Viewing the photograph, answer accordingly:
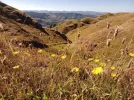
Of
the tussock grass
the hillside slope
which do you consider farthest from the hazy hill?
the tussock grass

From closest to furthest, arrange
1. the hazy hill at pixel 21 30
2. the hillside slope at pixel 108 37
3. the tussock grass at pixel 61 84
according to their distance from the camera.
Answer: the tussock grass at pixel 61 84
the hillside slope at pixel 108 37
the hazy hill at pixel 21 30

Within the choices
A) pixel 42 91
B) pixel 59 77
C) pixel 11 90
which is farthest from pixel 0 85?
pixel 59 77

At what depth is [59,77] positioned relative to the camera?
14.1 ft

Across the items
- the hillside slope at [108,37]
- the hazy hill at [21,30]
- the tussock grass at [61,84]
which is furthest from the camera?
the hazy hill at [21,30]

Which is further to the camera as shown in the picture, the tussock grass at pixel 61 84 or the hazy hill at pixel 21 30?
the hazy hill at pixel 21 30

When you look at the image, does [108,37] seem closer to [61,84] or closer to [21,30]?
[61,84]

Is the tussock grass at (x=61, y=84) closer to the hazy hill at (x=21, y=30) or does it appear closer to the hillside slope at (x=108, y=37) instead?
the hillside slope at (x=108, y=37)

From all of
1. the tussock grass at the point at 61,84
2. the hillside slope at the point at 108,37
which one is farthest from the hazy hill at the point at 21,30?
the tussock grass at the point at 61,84

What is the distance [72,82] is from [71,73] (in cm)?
68

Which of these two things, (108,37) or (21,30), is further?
(21,30)

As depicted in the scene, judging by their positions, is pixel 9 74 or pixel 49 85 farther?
pixel 9 74

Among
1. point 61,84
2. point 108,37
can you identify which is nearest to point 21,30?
point 108,37

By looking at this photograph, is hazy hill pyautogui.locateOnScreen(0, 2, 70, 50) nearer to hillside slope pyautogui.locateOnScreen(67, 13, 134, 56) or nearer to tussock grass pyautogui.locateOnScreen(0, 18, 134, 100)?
hillside slope pyautogui.locateOnScreen(67, 13, 134, 56)

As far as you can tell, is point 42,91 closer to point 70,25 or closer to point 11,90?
point 11,90
